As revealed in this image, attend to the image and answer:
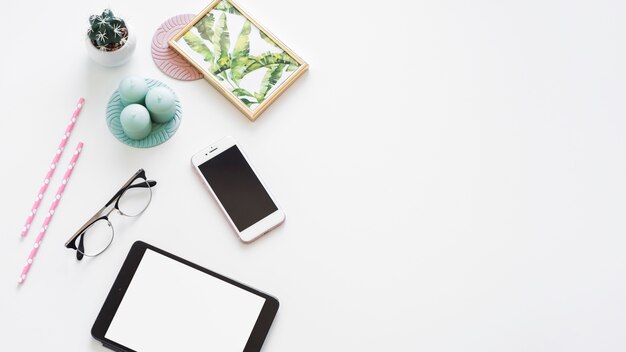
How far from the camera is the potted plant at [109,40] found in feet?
2.99

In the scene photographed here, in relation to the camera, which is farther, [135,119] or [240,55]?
[240,55]

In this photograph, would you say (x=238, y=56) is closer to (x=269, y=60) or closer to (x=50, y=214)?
(x=269, y=60)

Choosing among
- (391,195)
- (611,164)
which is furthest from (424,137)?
(611,164)

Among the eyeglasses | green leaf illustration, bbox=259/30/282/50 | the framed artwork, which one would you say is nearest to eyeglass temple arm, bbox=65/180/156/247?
the eyeglasses

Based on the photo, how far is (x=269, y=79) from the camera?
0.99 m

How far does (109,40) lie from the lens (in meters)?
0.92

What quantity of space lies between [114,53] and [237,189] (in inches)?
11.1

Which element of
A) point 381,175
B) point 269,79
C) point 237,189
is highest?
point 269,79

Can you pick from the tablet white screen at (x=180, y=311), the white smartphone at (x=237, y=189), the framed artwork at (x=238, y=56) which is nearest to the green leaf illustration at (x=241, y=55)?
the framed artwork at (x=238, y=56)

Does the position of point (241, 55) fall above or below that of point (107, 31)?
below

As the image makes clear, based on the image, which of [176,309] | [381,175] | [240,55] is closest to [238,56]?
[240,55]

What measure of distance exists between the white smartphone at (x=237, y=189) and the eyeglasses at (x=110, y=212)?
90 mm

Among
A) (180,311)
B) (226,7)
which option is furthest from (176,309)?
(226,7)

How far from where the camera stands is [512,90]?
104 cm
